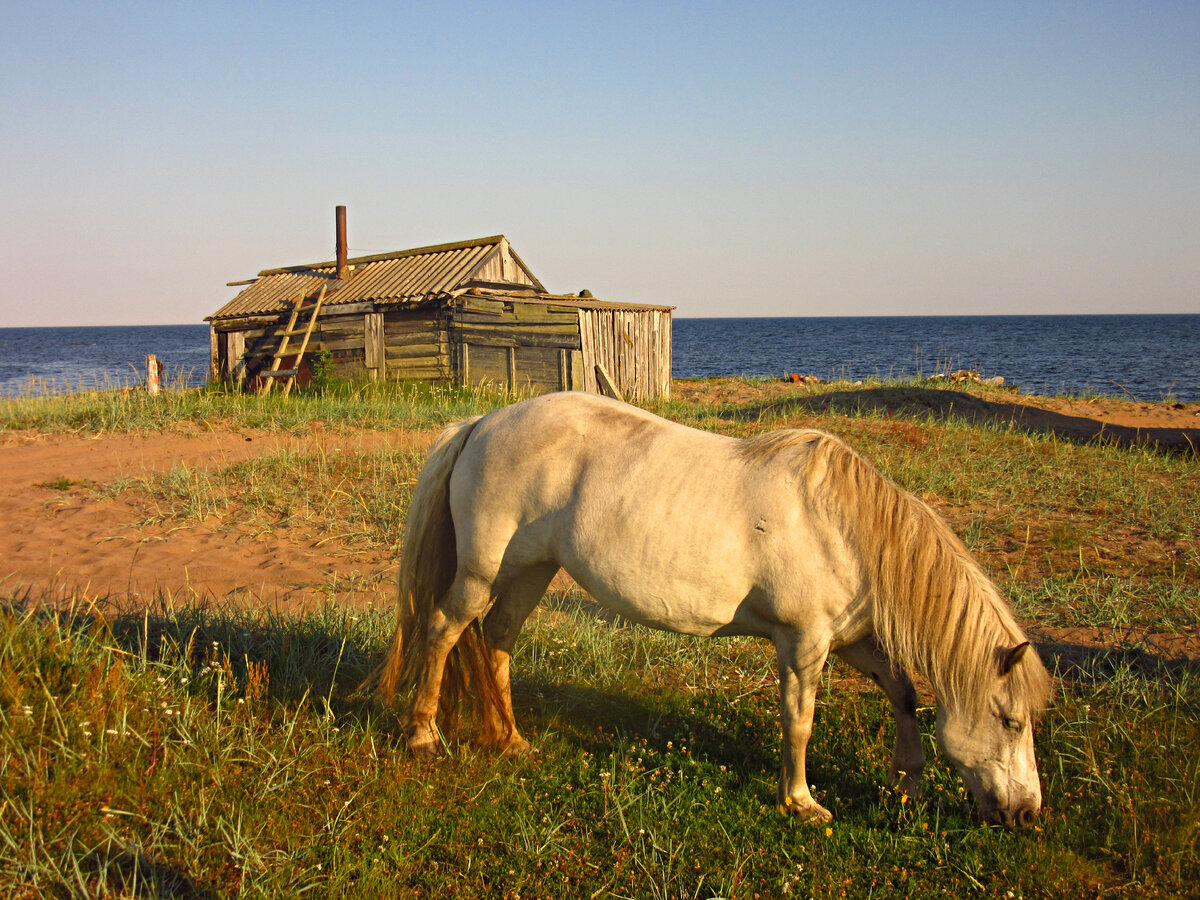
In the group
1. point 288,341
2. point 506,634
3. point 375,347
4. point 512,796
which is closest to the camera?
point 512,796

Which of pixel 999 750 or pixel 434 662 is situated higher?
pixel 434 662

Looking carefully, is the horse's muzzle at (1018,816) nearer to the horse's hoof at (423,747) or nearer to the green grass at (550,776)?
the green grass at (550,776)

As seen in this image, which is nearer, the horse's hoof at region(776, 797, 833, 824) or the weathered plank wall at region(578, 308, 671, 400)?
the horse's hoof at region(776, 797, 833, 824)

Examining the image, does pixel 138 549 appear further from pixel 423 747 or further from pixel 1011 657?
pixel 1011 657

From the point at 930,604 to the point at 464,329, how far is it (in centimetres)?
1563

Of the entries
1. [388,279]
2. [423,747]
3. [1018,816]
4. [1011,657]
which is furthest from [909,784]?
[388,279]

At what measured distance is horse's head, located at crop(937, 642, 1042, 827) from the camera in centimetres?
307

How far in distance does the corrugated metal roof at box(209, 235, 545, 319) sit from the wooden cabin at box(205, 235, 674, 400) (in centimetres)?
4

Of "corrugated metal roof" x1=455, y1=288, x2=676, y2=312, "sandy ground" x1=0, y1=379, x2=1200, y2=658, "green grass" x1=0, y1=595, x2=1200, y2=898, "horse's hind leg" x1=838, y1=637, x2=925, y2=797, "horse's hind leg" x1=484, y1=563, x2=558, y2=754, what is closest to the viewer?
"green grass" x1=0, y1=595, x2=1200, y2=898

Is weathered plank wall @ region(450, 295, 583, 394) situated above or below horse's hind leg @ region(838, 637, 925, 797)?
above

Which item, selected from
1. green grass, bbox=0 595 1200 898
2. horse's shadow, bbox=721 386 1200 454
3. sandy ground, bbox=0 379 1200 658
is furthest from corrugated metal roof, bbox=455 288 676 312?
green grass, bbox=0 595 1200 898

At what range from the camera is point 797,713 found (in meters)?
3.18

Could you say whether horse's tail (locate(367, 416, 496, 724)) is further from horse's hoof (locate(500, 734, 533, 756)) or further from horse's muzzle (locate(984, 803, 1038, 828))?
horse's muzzle (locate(984, 803, 1038, 828))

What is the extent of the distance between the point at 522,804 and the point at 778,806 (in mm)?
1102
